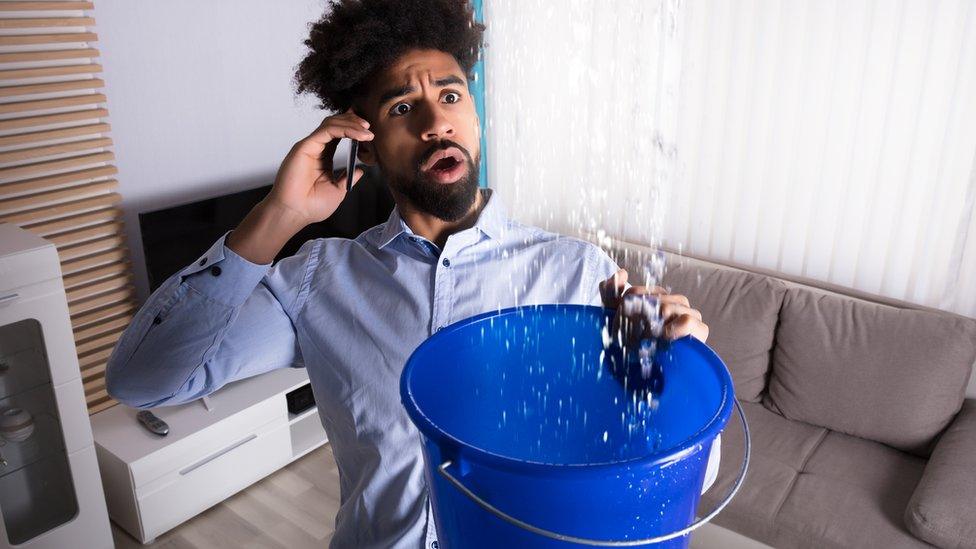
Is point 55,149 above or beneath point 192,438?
above

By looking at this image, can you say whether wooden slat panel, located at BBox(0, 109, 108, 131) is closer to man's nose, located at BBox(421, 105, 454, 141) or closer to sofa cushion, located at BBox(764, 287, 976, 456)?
man's nose, located at BBox(421, 105, 454, 141)

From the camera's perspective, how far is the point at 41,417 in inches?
93.1

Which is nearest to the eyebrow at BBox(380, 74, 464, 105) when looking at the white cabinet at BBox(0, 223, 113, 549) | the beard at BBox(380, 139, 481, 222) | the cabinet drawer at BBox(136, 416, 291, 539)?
the beard at BBox(380, 139, 481, 222)

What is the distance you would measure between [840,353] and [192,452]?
2.16m

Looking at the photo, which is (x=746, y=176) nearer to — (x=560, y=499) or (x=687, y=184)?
(x=687, y=184)

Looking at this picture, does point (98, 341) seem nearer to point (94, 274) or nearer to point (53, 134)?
point (94, 274)

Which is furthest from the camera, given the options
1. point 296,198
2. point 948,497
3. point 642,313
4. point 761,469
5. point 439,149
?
point 761,469

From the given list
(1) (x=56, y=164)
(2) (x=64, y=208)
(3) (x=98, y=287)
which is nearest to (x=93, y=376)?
(3) (x=98, y=287)

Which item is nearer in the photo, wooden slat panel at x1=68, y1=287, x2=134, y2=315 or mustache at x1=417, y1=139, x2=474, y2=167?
mustache at x1=417, y1=139, x2=474, y2=167

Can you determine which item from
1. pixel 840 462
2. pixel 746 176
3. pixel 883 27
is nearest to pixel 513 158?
pixel 746 176

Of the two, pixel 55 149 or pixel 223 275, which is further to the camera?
pixel 55 149

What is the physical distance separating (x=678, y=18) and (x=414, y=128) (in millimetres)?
2005

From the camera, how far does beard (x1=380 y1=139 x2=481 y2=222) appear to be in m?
1.09

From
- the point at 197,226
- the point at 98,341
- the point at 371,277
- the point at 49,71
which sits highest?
the point at 49,71
